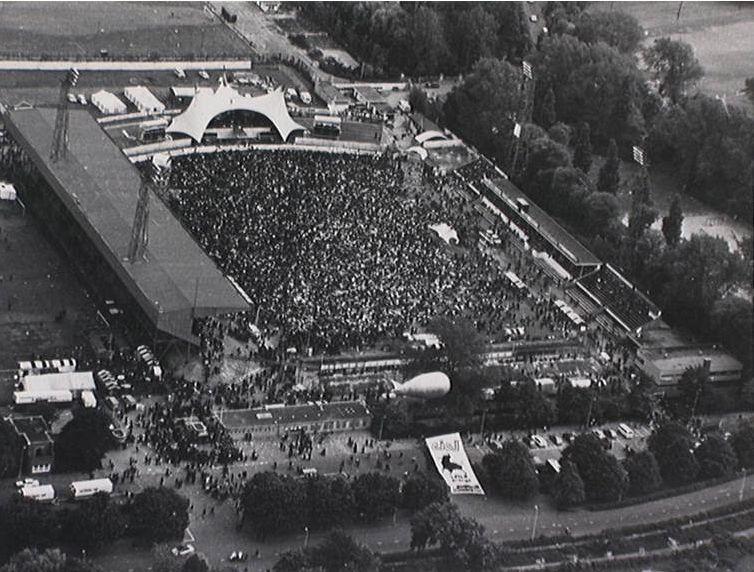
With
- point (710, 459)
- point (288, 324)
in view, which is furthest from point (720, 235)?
point (288, 324)

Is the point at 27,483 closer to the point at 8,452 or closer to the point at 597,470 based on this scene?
the point at 8,452

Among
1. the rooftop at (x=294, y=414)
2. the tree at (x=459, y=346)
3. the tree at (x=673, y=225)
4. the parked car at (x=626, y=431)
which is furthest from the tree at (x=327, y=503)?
the tree at (x=673, y=225)

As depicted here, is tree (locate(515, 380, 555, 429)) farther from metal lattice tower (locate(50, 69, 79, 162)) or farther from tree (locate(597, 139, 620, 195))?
metal lattice tower (locate(50, 69, 79, 162))

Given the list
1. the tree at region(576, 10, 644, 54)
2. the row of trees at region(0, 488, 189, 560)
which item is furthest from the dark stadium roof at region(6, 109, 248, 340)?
the tree at region(576, 10, 644, 54)

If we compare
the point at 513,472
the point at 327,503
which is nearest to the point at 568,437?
the point at 513,472

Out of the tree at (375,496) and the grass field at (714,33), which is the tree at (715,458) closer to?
the tree at (375,496)

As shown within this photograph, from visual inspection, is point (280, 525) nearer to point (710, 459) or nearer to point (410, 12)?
point (710, 459)
